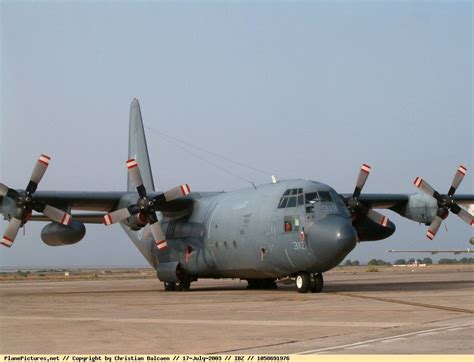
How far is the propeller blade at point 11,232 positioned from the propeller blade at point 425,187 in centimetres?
1575

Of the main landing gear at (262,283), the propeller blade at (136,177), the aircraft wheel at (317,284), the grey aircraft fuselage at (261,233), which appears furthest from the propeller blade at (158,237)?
the aircraft wheel at (317,284)

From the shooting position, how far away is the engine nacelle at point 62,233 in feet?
89.6

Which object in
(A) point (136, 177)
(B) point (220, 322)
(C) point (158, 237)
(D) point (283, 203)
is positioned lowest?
(B) point (220, 322)

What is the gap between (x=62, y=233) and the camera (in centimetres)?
2733

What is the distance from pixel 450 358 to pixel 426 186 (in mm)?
22285

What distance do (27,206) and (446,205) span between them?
55.1 feet

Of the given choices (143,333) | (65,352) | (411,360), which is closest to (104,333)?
(143,333)

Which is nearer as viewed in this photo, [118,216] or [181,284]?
[118,216]

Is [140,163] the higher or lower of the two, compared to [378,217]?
higher

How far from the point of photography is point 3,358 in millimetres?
9617

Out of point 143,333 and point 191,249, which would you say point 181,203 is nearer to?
point 191,249

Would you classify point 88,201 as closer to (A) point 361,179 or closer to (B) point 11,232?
(B) point 11,232

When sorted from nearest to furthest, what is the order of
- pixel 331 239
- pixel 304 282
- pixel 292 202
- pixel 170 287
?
pixel 331 239 → pixel 304 282 → pixel 292 202 → pixel 170 287

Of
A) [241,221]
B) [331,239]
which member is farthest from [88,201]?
[331,239]
